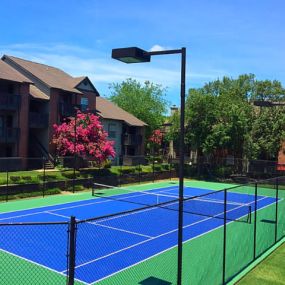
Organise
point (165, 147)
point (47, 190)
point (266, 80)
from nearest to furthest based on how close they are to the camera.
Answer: point (47, 190)
point (266, 80)
point (165, 147)

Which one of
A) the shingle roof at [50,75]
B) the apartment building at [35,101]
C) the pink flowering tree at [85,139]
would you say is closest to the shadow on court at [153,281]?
the pink flowering tree at [85,139]

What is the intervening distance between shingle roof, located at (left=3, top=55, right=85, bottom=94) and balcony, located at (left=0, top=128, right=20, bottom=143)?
6.30m

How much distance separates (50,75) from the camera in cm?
4772

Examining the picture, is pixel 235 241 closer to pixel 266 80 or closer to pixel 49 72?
pixel 49 72

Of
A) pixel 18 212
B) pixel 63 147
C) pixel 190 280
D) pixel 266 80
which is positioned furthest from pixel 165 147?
pixel 190 280

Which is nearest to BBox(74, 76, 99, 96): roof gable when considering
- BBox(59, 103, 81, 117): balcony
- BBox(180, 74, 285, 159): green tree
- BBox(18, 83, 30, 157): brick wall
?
BBox(59, 103, 81, 117): balcony

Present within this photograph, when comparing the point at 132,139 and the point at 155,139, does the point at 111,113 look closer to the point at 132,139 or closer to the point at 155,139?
the point at 132,139

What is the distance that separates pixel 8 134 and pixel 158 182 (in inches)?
594

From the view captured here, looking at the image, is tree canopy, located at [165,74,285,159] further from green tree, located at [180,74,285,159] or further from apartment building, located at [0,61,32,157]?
apartment building, located at [0,61,32,157]

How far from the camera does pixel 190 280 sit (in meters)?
11.6

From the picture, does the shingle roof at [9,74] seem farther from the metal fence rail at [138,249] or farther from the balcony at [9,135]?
the metal fence rail at [138,249]

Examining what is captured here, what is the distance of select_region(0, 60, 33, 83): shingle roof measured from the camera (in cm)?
3900

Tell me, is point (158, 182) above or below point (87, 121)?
below

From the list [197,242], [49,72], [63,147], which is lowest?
[197,242]
